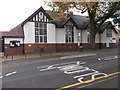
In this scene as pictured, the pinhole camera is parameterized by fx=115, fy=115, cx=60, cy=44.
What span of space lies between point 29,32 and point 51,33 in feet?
14.0

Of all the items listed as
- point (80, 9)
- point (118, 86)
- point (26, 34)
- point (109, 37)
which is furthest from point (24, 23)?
point (109, 37)

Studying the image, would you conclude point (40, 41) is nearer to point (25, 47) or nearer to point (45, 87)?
point (25, 47)

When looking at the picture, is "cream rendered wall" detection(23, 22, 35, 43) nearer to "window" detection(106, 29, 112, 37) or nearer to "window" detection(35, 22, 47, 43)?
"window" detection(35, 22, 47, 43)

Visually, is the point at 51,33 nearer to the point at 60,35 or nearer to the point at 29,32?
the point at 60,35

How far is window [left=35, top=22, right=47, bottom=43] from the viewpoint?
22.0 metres

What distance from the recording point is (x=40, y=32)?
22297 mm

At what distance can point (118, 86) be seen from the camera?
Result: 4.87 m

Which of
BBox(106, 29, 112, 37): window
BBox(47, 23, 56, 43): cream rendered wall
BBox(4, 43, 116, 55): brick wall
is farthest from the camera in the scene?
BBox(106, 29, 112, 37): window

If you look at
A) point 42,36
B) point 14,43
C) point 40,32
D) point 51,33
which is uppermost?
point 40,32

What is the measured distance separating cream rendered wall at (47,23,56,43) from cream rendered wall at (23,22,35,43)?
2951 millimetres

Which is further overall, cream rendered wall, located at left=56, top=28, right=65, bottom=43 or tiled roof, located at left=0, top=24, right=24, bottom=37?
cream rendered wall, located at left=56, top=28, right=65, bottom=43

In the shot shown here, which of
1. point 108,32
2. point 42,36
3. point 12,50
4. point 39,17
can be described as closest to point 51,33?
point 42,36

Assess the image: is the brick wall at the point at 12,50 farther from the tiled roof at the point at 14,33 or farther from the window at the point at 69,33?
the window at the point at 69,33

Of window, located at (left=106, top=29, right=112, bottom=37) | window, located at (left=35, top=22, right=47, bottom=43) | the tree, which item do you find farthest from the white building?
window, located at (left=106, top=29, right=112, bottom=37)
